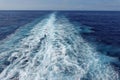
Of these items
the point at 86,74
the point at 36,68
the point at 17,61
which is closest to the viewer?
the point at 86,74

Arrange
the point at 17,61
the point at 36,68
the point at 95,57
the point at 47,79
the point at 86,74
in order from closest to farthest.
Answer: the point at 47,79
the point at 86,74
the point at 36,68
the point at 17,61
the point at 95,57

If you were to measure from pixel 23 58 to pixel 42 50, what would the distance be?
201cm

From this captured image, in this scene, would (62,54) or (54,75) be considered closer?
(54,75)

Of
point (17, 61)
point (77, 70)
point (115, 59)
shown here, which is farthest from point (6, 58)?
point (115, 59)

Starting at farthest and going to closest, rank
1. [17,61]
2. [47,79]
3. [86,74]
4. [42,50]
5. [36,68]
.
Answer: [42,50], [17,61], [36,68], [86,74], [47,79]

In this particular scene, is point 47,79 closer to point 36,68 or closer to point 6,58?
point 36,68

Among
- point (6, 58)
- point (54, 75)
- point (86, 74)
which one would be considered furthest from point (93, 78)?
point (6, 58)

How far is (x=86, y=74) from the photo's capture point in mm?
9695

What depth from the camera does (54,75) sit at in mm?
9484

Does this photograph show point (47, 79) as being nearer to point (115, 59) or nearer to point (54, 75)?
point (54, 75)

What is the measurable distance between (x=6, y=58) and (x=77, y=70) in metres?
4.59

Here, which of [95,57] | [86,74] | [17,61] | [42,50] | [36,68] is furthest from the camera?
[42,50]

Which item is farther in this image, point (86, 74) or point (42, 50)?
point (42, 50)

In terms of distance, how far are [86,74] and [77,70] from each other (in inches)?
24.5
